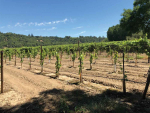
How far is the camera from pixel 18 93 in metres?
5.28

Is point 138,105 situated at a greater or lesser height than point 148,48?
lesser

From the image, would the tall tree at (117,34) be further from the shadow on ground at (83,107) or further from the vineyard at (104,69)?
the shadow on ground at (83,107)

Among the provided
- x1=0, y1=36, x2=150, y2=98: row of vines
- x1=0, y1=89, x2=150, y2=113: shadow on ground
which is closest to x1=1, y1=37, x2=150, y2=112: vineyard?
x1=0, y1=36, x2=150, y2=98: row of vines

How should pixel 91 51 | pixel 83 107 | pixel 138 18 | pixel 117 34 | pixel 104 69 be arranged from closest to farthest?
pixel 83 107
pixel 138 18
pixel 104 69
pixel 91 51
pixel 117 34

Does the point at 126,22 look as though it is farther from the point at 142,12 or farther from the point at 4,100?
the point at 4,100

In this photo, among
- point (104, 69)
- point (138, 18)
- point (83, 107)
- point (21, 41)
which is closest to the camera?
point (83, 107)

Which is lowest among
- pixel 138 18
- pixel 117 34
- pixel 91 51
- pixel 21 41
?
pixel 91 51

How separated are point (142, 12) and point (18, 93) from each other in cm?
1133

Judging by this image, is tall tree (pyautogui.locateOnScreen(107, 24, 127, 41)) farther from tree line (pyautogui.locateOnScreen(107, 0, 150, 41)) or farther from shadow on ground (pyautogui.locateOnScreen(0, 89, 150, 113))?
shadow on ground (pyautogui.locateOnScreen(0, 89, 150, 113))

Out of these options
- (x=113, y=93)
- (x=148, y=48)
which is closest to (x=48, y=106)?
(x=113, y=93)

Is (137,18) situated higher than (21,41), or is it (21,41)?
(21,41)

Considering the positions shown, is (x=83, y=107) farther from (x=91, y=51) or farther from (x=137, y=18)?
(x=91, y=51)

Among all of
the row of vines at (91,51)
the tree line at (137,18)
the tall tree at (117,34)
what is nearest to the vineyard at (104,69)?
the row of vines at (91,51)

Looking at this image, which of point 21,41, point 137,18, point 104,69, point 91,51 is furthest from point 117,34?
point 21,41
